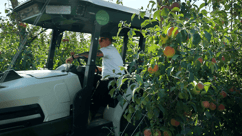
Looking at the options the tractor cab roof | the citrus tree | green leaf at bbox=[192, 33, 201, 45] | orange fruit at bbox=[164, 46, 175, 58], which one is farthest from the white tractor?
green leaf at bbox=[192, 33, 201, 45]

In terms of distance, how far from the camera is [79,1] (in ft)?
6.77

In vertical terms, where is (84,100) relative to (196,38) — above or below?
below

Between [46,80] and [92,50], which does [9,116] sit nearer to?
[46,80]

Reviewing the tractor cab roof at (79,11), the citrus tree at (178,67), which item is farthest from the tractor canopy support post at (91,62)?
the citrus tree at (178,67)

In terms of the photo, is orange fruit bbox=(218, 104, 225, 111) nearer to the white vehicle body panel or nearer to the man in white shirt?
the man in white shirt

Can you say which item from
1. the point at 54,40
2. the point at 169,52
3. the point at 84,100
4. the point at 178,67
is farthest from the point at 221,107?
the point at 54,40

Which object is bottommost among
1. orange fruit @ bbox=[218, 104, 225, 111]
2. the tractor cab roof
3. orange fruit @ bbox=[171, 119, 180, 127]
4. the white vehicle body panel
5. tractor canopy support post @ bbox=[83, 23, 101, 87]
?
orange fruit @ bbox=[171, 119, 180, 127]

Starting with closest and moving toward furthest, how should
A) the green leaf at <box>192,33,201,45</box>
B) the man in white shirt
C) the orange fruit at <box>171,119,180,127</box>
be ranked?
the green leaf at <box>192,33,201,45</box>, the orange fruit at <box>171,119,180,127</box>, the man in white shirt

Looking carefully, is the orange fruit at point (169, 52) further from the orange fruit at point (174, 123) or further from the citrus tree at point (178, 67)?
the orange fruit at point (174, 123)

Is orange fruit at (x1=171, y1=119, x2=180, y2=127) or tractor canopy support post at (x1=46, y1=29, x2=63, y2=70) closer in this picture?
orange fruit at (x1=171, y1=119, x2=180, y2=127)

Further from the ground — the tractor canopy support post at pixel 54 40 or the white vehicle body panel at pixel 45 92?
the tractor canopy support post at pixel 54 40

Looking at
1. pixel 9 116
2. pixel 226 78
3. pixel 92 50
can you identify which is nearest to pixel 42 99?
pixel 9 116

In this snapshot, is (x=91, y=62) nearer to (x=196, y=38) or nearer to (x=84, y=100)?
(x=84, y=100)

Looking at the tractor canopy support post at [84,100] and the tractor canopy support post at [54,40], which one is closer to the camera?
the tractor canopy support post at [84,100]
